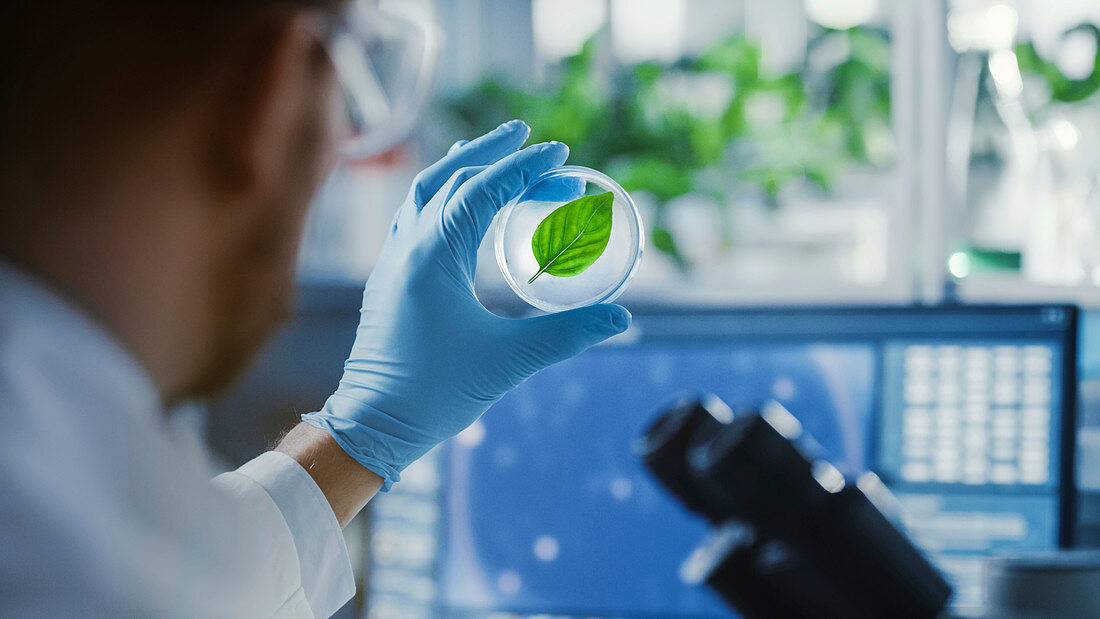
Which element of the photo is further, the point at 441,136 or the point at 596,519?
the point at 441,136

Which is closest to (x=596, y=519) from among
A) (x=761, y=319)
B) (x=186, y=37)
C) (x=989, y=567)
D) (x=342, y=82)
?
(x=761, y=319)

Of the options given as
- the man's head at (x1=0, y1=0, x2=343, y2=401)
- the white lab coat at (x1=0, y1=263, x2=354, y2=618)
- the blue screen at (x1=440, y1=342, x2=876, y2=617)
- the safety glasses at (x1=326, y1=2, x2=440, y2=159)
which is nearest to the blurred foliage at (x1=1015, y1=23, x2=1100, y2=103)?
the blue screen at (x1=440, y1=342, x2=876, y2=617)

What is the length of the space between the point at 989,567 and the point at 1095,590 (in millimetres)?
117

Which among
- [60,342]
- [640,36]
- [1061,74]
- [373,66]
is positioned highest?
[640,36]

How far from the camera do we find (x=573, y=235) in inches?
24.9

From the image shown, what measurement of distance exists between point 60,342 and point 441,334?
0.95ft

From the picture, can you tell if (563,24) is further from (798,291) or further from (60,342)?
(60,342)

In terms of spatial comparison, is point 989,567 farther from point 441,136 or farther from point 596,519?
point 441,136

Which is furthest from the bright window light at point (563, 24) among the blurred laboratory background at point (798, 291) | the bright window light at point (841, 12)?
the bright window light at point (841, 12)

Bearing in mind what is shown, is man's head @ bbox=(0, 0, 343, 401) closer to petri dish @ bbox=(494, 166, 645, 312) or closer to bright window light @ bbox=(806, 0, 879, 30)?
petri dish @ bbox=(494, 166, 645, 312)

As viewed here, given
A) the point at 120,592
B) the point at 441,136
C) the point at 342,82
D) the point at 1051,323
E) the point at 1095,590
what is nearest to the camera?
the point at 120,592

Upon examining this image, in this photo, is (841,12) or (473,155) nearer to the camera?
(473,155)

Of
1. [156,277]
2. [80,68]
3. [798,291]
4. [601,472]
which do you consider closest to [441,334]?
[156,277]

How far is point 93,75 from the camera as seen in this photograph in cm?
58
